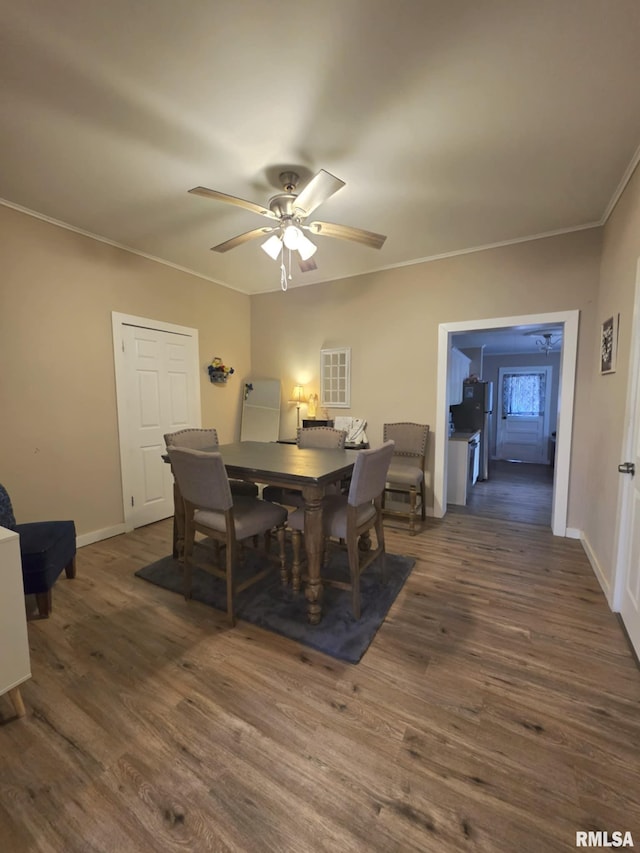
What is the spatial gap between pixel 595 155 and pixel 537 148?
14.7 inches

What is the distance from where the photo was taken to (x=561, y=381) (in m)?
3.10

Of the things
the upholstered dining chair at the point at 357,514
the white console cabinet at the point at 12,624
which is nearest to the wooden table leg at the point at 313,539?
the upholstered dining chair at the point at 357,514

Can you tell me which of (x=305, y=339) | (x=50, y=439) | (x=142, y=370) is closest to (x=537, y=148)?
(x=305, y=339)

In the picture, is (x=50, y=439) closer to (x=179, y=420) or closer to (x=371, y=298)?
(x=179, y=420)

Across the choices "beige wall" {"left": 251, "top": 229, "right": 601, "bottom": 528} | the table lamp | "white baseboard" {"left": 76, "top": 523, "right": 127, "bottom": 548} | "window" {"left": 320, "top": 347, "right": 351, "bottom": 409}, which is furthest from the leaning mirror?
"white baseboard" {"left": 76, "top": 523, "right": 127, "bottom": 548}

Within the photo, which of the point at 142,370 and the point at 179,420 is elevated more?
the point at 142,370

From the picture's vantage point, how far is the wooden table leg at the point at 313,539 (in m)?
1.96

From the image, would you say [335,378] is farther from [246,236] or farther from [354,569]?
[354,569]

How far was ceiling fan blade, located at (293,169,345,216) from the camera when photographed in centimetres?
175

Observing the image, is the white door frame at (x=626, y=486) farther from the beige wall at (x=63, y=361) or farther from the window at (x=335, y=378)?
the beige wall at (x=63, y=361)

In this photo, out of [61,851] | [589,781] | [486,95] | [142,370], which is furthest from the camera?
[142,370]

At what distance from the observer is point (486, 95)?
1592mm

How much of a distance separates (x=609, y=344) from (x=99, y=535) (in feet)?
14.4

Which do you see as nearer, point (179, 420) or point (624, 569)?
point (624, 569)
